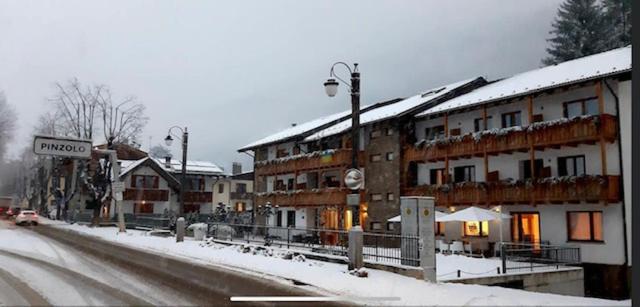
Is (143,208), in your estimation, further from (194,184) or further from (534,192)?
(534,192)

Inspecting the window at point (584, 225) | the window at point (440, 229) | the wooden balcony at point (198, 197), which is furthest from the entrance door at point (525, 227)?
the wooden balcony at point (198, 197)

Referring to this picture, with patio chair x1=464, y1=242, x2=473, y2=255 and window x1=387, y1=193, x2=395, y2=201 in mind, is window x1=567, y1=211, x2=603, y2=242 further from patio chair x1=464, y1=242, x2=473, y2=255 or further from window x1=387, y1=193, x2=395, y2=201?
window x1=387, y1=193, x2=395, y2=201

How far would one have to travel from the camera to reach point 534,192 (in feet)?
76.8

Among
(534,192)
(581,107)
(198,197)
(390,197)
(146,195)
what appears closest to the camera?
(581,107)

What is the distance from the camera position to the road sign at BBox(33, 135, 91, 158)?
16.5 m

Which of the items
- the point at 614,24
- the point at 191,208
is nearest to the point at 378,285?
the point at 614,24

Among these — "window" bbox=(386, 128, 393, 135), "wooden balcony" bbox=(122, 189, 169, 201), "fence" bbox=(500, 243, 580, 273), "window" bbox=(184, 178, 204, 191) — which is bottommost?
"fence" bbox=(500, 243, 580, 273)

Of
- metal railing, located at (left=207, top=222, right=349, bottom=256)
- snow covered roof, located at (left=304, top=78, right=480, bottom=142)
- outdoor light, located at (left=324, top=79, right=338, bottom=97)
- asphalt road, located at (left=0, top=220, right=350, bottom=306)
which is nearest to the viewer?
asphalt road, located at (left=0, top=220, right=350, bottom=306)

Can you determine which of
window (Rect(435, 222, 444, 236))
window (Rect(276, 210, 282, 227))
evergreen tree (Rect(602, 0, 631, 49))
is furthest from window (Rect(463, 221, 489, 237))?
evergreen tree (Rect(602, 0, 631, 49))

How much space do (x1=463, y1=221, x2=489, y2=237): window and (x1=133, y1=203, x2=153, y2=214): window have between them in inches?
1671

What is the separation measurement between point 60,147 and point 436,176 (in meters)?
20.9

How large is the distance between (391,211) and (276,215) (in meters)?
14.7

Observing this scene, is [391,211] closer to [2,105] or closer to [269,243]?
[269,243]

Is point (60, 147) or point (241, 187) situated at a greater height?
point (241, 187)
